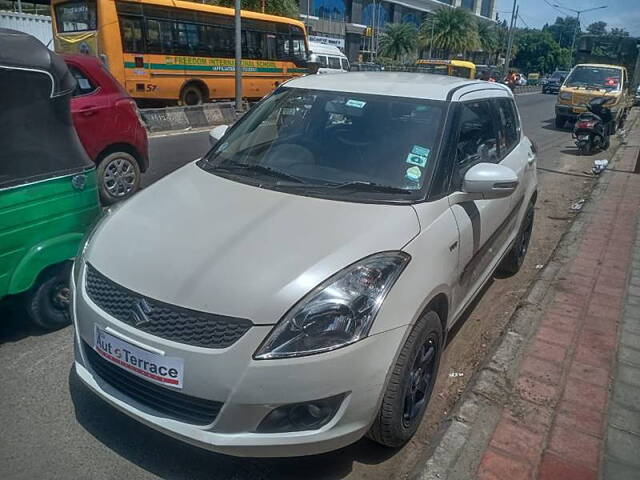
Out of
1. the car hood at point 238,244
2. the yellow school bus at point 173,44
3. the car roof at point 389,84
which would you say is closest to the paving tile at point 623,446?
the car hood at point 238,244

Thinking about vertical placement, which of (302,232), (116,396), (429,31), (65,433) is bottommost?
(65,433)

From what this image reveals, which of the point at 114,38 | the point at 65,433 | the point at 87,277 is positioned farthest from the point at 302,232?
the point at 114,38

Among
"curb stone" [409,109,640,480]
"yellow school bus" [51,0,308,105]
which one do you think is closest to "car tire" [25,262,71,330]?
"curb stone" [409,109,640,480]

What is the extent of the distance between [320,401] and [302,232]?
2.44 feet

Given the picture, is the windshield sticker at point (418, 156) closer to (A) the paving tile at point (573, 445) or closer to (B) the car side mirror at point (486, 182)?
(B) the car side mirror at point (486, 182)

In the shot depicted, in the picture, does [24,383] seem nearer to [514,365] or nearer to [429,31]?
[514,365]

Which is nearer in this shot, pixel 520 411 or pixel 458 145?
pixel 520 411

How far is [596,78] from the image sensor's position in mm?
15758

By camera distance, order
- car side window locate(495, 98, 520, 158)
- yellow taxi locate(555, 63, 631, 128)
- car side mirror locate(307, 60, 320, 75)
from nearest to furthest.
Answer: car side window locate(495, 98, 520, 158) < yellow taxi locate(555, 63, 631, 128) < car side mirror locate(307, 60, 320, 75)

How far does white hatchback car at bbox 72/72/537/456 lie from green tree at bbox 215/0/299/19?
2156 cm

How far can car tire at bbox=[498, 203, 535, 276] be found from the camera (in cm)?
481

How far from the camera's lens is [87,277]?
2463mm

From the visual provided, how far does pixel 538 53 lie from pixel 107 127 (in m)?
93.3

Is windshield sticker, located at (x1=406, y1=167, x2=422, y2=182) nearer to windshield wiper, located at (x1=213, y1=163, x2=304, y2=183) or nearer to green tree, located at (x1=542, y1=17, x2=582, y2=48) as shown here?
windshield wiper, located at (x1=213, y1=163, x2=304, y2=183)
